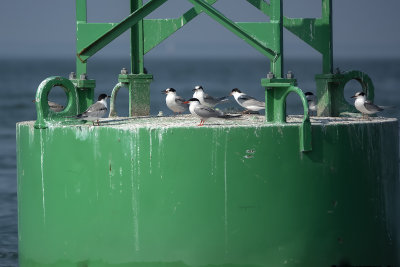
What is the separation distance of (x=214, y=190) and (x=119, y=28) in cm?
254

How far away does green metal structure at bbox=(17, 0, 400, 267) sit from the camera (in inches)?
413

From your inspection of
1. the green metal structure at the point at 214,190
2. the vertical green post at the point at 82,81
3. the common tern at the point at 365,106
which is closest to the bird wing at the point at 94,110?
the green metal structure at the point at 214,190

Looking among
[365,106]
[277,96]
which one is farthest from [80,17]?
[365,106]

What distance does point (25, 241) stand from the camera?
38.0 ft

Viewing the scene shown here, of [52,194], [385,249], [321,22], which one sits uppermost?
[321,22]

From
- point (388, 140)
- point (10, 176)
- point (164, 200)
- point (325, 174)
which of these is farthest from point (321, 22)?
point (10, 176)

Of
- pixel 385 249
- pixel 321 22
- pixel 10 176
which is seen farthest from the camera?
pixel 10 176

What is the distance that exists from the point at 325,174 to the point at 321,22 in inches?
130

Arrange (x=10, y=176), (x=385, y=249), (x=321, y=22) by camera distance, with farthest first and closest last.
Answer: (x=10, y=176) < (x=321, y=22) < (x=385, y=249)

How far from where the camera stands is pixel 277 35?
37.9 ft

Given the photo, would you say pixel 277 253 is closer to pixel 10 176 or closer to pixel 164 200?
pixel 164 200

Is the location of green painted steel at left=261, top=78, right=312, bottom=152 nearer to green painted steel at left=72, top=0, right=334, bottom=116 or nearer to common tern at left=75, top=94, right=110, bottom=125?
green painted steel at left=72, top=0, right=334, bottom=116

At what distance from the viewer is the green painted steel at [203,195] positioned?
412 inches

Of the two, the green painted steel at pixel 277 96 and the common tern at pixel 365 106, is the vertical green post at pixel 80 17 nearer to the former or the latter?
the green painted steel at pixel 277 96
